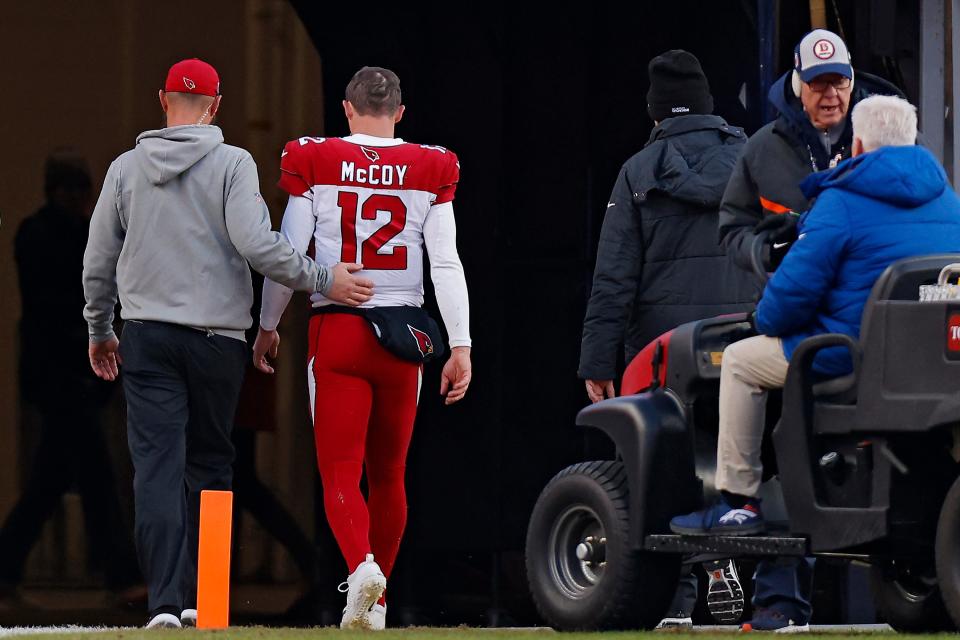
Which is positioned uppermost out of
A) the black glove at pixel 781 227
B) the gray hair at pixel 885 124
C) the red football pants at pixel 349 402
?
the gray hair at pixel 885 124

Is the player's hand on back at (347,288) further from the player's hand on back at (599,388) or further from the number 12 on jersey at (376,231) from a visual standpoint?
the player's hand on back at (599,388)

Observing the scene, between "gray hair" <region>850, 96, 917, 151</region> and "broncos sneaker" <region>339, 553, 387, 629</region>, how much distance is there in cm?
214

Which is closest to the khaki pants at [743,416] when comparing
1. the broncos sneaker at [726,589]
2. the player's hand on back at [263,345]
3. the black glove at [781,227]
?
the black glove at [781,227]

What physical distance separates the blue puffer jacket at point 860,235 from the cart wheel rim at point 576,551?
1.00 meters

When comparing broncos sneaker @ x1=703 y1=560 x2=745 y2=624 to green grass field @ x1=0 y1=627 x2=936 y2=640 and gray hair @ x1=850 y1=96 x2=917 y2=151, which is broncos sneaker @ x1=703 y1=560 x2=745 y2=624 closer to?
green grass field @ x1=0 y1=627 x2=936 y2=640

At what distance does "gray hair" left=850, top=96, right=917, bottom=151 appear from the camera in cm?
578

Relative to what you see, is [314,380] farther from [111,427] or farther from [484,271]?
[484,271]

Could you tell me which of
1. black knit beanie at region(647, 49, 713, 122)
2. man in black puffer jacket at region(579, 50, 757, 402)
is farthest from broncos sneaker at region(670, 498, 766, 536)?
black knit beanie at region(647, 49, 713, 122)

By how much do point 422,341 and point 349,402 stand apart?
0.32m

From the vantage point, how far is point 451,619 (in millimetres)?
8844

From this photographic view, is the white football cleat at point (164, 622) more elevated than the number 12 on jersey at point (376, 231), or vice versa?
the number 12 on jersey at point (376, 231)

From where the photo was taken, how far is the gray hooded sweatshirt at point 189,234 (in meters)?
6.78

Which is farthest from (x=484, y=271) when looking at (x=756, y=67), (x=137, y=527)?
(x=137, y=527)

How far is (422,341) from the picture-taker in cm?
700
